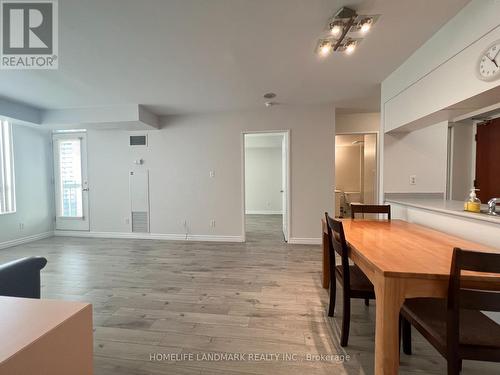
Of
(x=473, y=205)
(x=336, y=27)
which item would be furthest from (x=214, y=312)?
(x=336, y=27)

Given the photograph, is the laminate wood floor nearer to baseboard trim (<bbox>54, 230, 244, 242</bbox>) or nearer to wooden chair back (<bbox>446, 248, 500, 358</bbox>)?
baseboard trim (<bbox>54, 230, 244, 242</bbox>)

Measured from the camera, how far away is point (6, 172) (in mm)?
4148

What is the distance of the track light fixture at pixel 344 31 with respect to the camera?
176 cm

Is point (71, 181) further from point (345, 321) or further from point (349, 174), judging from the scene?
point (349, 174)

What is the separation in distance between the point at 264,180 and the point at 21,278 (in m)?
6.51

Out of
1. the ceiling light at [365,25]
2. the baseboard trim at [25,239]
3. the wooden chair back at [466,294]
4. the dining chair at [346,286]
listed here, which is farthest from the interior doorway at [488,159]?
the baseboard trim at [25,239]

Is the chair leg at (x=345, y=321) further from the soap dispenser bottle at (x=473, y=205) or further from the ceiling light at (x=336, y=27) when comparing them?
the ceiling light at (x=336, y=27)

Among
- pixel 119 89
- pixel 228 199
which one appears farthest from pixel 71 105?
pixel 228 199

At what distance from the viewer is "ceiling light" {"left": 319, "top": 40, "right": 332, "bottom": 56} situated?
210cm

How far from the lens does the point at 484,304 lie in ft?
3.15

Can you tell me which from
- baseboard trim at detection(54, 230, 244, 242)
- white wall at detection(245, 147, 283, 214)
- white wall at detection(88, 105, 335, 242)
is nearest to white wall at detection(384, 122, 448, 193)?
white wall at detection(88, 105, 335, 242)

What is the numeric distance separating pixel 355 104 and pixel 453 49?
6.90 ft

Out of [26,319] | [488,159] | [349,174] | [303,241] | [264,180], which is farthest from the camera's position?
[264,180]

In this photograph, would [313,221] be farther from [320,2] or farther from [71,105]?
[71,105]
